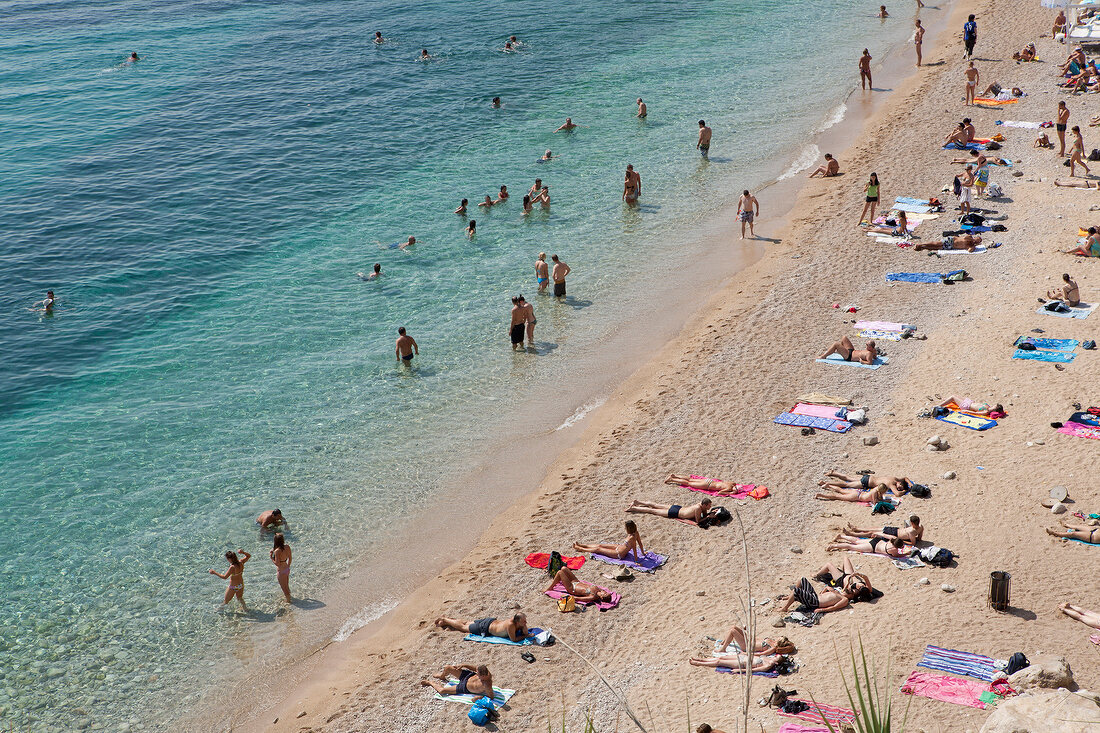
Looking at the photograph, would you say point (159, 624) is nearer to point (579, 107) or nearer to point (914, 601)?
point (914, 601)

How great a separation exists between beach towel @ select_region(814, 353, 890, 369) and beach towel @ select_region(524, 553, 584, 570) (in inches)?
273

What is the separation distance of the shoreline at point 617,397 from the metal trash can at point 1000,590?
22.9 ft

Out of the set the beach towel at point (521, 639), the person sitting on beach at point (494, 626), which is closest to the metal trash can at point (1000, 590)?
the beach towel at point (521, 639)

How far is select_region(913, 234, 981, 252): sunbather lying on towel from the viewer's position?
20.8m

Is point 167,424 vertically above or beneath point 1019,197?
beneath

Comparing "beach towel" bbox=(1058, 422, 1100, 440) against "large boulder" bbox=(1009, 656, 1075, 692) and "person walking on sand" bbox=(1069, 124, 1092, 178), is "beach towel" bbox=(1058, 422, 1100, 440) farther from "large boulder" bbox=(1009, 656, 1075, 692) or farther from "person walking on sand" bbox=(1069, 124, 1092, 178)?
"person walking on sand" bbox=(1069, 124, 1092, 178)

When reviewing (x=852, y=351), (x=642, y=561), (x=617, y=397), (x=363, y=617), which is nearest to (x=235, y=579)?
(x=363, y=617)

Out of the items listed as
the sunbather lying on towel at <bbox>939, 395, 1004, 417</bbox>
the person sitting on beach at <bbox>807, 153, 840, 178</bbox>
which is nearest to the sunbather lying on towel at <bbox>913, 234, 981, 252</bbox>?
the person sitting on beach at <bbox>807, 153, 840, 178</bbox>

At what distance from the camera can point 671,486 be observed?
14.7 meters

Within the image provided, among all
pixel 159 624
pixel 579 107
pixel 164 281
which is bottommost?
pixel 159 624

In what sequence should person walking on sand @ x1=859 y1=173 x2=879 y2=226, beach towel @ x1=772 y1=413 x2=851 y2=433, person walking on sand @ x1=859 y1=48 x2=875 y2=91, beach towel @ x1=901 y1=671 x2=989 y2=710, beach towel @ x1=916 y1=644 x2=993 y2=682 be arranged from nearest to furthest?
beach towel @ x1=901 y1=671 x2=989 y2=710 → beach towel @ x1=916 y1=644 x2=993 y2=682 → beach towel @ x1=772 y1=413 x2=851 y2=433 → person walking on sand @ x1=859 y1=173 x2=879 y2=226 → person walking on sand @ x1=859 y1=48 x2=875 y2=91

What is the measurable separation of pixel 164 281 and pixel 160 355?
4.12 meters

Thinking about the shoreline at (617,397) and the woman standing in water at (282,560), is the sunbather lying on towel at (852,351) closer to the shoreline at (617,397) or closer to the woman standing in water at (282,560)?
the shoreline at (617,397)

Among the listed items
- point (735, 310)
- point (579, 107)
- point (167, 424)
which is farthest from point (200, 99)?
point (735, 310)
